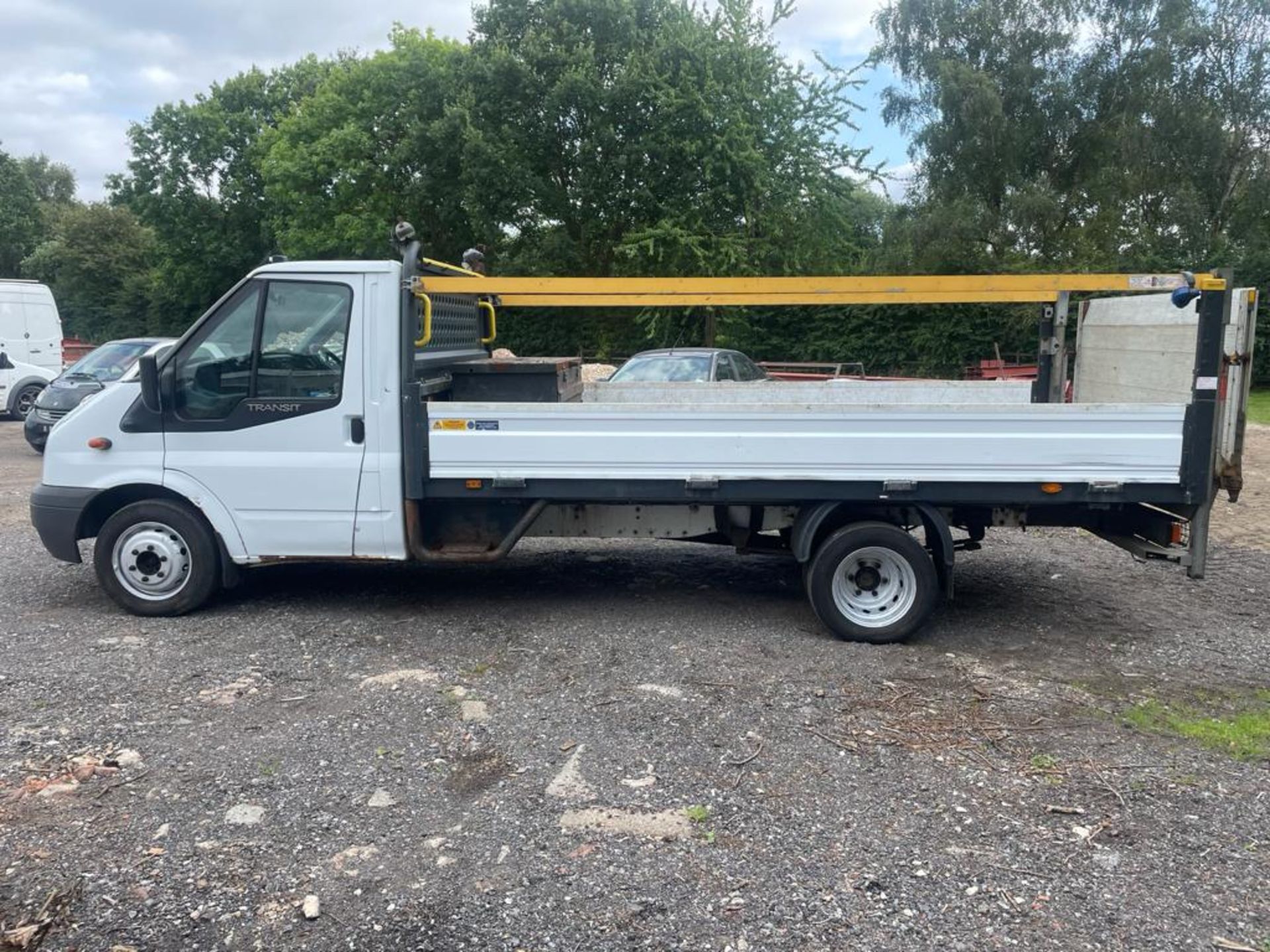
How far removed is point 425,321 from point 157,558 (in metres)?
2.27

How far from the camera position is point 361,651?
5.85m

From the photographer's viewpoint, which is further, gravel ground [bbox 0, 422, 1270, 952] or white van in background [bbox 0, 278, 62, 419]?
white van in background [bbox 0, 278, 62, 419]

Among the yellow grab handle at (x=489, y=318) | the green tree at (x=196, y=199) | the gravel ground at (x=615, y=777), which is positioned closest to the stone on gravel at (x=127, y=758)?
the gravel ground at (x=615, y=777)

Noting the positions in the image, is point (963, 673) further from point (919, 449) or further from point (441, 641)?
point (441, 641)

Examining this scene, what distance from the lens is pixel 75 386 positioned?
47.4 ft

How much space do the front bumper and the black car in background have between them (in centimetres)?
808

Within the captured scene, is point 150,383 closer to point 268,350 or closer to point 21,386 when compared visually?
point 268,350

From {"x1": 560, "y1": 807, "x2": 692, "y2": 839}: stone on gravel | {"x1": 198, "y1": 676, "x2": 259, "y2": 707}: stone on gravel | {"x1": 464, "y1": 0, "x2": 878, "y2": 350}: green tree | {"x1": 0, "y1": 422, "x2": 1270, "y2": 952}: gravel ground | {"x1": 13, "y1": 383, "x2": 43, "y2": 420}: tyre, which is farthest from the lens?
{"x1": 464, "y1": 0, "x2": 878, "y2": 350}: green tree

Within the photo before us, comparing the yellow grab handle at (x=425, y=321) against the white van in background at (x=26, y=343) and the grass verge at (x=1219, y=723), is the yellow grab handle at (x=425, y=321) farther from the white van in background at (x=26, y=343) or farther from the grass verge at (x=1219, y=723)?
the white van in background at (x=26, y=343)

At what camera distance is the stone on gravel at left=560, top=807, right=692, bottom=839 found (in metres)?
3.83

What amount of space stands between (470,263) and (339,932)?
16.9ft

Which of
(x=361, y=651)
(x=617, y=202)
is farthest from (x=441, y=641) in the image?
Answer: (x=617, y=202)

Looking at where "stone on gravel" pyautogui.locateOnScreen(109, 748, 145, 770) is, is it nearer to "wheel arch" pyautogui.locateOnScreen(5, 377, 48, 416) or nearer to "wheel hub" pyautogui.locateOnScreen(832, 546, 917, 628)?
"wheel hub" pyautogui.locateOnScreen(832, 546, 917, 628)

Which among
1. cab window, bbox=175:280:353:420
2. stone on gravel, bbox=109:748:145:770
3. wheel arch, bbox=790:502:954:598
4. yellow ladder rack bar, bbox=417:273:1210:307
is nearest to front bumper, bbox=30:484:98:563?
cab window, bbox=175:280:353:420
